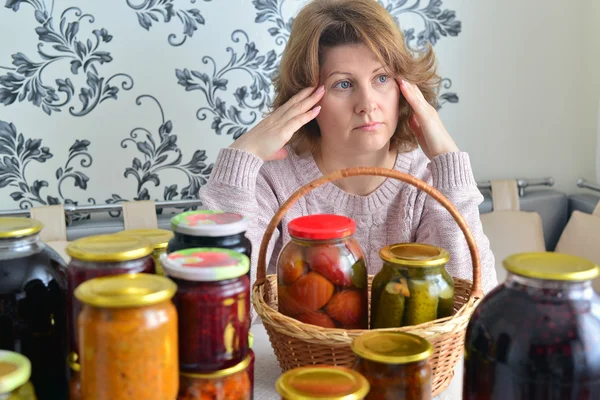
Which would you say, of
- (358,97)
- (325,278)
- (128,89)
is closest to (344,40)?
(358,97)

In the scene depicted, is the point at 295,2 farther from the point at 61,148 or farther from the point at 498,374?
the point at 498,374

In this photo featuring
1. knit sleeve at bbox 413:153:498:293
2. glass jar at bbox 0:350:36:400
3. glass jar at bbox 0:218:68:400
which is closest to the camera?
glass jar at bbox 0:350:36:400

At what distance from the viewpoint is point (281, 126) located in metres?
1.39

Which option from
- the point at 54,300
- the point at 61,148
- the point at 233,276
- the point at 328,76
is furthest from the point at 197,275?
the point at 61,148

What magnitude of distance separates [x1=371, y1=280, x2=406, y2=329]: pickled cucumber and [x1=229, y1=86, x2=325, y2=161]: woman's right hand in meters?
0.65

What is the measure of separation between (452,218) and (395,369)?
798 mm

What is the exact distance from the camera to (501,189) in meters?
2.16

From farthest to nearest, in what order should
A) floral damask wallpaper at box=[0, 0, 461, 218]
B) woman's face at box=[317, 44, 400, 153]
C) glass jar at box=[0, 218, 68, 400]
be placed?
1. floral damask wallpaper at box=[0, 0, 461, 218]
2. woman's face at box=[317, 44, 400, 153]
3. glass jar at box=[0, 218, 68, 400]

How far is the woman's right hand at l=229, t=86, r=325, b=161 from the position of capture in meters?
1.36

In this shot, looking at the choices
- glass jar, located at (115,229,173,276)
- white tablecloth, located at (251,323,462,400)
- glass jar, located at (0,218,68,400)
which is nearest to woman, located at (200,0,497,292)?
white tablecloth, located at (251,323,462,400)

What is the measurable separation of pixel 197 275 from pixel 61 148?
1586mm

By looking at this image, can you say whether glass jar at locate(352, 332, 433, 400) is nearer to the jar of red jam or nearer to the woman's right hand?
the jar of red jam

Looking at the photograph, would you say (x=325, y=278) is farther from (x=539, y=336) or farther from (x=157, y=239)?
(x=539, y=336)

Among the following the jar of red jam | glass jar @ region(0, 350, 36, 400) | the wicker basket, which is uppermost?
the jar of red jam
